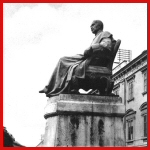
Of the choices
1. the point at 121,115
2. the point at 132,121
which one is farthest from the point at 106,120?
the point at 132,121

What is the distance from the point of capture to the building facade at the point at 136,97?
27.5m

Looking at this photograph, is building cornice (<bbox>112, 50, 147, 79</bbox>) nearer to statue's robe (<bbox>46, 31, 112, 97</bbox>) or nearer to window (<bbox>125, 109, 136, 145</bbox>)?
window (<bbox>125, 109, 136, 145</bbox>)

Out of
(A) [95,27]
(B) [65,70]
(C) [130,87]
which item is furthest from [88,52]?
(C) [130,87]

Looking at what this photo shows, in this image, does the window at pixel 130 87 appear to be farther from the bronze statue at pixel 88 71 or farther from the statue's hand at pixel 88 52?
the statue's hand at pixel 88 52

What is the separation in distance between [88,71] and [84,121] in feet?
3.65

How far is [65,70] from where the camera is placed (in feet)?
A: 24.9

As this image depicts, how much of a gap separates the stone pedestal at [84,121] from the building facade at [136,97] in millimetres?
19718

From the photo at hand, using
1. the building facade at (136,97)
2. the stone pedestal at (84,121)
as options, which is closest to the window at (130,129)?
the building facade at (136,97)

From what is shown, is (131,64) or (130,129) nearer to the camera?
(130,129)

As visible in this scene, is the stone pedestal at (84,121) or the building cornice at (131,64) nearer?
the stone pedestal at (84,121)

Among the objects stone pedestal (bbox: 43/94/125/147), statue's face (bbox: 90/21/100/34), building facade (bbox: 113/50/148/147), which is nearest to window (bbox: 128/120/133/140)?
building facade (bbox: 113/50/148/147)

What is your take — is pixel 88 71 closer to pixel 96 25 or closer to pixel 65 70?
pixel 65 70

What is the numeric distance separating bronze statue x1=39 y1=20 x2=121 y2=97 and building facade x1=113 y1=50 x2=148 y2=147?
19665mm

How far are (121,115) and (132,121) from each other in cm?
2254
